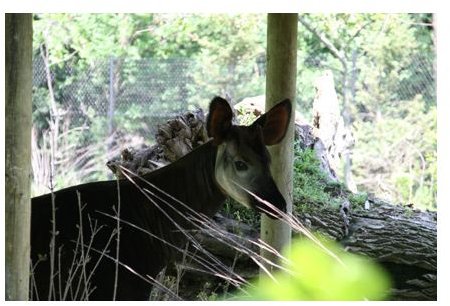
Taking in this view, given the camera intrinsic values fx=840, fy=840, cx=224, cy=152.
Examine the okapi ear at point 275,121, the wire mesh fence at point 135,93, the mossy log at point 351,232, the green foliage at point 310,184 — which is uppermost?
the wire mesh fence at point 135,93

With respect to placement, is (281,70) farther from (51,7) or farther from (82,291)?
(51,7)

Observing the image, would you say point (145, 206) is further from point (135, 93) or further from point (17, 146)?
point (135, 93)

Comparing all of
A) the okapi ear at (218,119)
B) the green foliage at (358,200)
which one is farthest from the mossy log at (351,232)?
the okapi ear at (218,119)

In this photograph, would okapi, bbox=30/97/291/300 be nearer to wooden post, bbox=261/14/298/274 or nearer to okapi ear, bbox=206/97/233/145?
okapi ear, bbox=206/97/233/145

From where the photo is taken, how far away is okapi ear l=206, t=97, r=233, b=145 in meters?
4.14

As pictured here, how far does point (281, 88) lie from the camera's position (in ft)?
14.6

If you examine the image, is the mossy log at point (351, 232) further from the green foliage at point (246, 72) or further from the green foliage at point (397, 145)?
the green foliage at point (397, 145)

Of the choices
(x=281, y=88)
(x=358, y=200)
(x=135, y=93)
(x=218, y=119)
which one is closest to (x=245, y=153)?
(x=218, y=119)

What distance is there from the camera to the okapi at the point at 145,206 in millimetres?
3957

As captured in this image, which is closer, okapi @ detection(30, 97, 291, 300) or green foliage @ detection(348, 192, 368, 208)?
okapi @ detection(30, 97, 291, 300)

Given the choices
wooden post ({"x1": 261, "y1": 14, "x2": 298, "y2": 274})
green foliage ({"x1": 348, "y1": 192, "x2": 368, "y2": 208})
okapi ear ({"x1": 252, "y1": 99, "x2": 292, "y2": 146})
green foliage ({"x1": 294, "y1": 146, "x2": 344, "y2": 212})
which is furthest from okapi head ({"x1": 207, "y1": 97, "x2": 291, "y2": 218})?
green foliage ({"x1": 348, "y1": 192, "x2": 368, "y2": 208})

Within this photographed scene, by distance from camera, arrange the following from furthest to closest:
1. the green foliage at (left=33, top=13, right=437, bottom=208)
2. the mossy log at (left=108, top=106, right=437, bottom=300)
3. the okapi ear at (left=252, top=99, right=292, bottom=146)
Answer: the green foliage at (left=33, top=13, right=437, bottom=208) → the mossy log at (left=108, top=106, right=437, bottom=300) → the okapi ear at (left=252, top=99, right=292, bottom=146)

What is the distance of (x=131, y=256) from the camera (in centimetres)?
410

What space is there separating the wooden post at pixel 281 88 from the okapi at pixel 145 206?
0.20 metres
